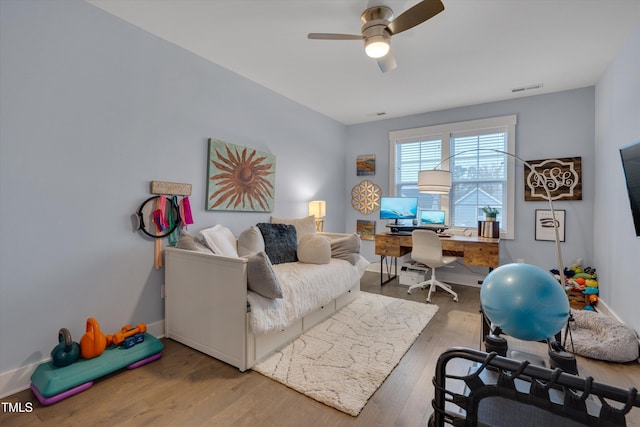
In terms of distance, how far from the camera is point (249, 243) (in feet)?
9.11

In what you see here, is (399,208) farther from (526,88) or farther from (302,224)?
(526,88)

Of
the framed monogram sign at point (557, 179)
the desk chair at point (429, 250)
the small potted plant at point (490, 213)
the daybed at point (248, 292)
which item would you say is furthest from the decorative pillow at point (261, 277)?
the framed monogram sign at point (557, 179)

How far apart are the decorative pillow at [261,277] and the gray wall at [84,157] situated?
3.45 ft

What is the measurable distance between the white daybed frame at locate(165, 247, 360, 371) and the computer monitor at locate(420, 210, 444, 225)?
92.1 inches

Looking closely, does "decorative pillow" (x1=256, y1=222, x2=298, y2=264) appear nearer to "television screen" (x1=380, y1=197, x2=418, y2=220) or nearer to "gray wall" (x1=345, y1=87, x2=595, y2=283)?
"television screen" (x1=380, y1=197, x2=418, y2=220)

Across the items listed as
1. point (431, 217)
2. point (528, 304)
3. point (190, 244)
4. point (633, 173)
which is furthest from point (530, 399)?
point (431, 217)

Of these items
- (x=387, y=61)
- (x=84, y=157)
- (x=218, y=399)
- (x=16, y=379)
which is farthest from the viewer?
(x=387, y=61)

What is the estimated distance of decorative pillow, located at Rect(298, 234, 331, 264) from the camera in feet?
9.66

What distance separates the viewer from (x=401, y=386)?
5.83 ft

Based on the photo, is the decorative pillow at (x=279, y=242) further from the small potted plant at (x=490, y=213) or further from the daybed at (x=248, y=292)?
the small potted plant at (x=490, y=213)

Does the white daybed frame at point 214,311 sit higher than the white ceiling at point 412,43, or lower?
lower

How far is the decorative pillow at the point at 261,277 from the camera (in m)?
1.94

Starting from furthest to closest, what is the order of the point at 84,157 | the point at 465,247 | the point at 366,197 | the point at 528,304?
1. the point at 366,197
2. the point at 465,247
3. the point at 84,157
4. the point at 528,304

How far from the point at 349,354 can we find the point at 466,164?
3.27 metres
